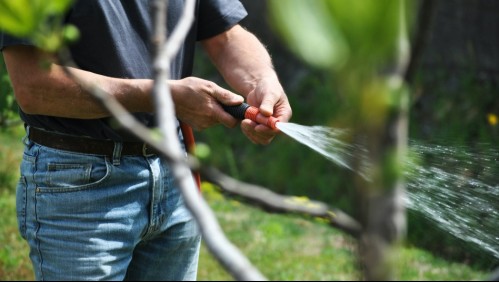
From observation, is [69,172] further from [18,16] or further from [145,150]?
[18,16]

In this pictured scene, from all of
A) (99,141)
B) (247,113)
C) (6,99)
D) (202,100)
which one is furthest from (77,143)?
(6,99)

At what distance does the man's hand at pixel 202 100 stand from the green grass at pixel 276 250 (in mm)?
1865

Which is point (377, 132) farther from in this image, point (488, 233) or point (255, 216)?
point (255, 216)

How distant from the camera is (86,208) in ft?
8.21

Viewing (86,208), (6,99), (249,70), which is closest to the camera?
(86,208)

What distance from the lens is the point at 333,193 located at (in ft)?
19.0

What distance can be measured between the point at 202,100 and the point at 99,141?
1.19 ft

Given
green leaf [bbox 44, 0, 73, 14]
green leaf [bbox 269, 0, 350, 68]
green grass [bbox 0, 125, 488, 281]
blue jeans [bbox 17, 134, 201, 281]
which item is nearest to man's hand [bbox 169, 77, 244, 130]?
blue jeans [bbox 17, 134, 201, 281]

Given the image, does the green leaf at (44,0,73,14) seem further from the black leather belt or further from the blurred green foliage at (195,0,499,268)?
the blurred green foliage at (195,0,499,268)

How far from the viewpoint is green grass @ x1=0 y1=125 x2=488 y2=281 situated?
459 cm

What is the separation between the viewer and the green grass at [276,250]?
15.1ft

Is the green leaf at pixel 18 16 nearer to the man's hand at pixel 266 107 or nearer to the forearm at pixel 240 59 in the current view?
the man's hand at pixel 266 107

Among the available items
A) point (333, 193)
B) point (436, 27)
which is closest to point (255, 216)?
point (333, 193)

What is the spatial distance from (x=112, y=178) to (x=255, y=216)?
322 centimetres
